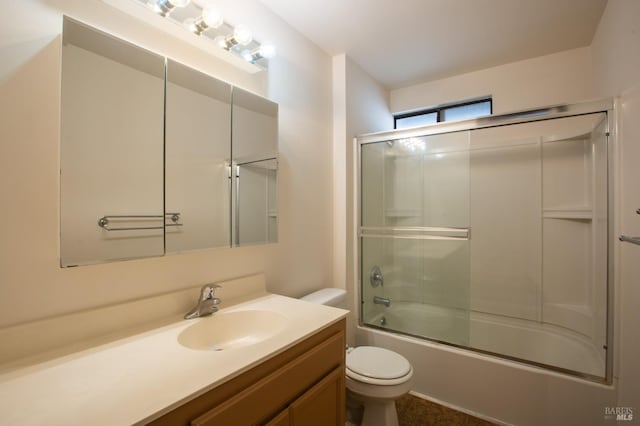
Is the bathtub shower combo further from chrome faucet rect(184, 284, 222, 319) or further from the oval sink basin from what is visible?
chrome faucet rect(184, 284, 222, 319)

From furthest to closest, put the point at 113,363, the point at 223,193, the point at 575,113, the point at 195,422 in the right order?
the point at 575,113, the point at 223,193, the point at 113,363, the point at 195,422

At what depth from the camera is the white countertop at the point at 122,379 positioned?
24.7 inches

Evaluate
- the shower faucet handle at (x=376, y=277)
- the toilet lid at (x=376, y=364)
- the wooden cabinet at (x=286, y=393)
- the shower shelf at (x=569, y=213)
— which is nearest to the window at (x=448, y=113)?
the shower shelf at (x=569, y=213)

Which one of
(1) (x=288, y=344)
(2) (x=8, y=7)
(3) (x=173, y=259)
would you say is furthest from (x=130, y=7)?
(1) (x=288, y=344)

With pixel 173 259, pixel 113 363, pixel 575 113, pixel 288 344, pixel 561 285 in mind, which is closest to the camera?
pixel 113 363

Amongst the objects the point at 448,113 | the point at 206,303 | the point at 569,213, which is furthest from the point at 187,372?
the point at 448,113

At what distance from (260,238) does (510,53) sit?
2421 millimetres

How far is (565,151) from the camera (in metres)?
2.22

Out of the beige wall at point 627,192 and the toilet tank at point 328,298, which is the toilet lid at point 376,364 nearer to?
the toilet tank at point 328,298

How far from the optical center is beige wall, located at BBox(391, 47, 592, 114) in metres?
2.21

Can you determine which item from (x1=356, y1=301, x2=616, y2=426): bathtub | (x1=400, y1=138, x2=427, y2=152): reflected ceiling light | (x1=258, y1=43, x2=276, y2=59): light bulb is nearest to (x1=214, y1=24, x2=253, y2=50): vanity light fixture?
(x1=258, y1=43, x2=276, y2=59): light bulb

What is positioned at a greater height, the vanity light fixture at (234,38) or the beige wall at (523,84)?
the beige wall at (523,84)

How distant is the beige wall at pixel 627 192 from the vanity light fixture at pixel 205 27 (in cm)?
179

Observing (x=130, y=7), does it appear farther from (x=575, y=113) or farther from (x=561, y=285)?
(x=561, y=285)
